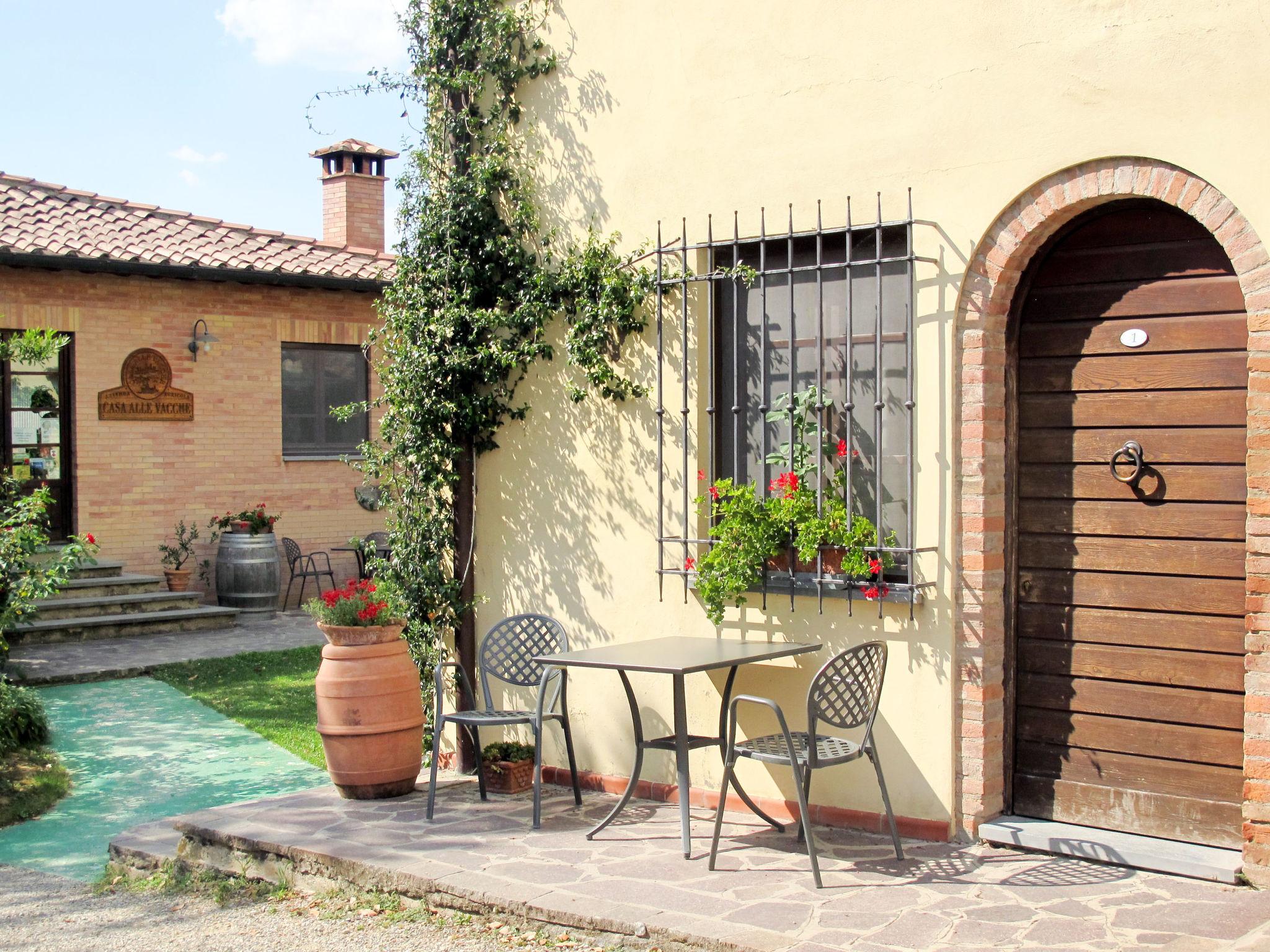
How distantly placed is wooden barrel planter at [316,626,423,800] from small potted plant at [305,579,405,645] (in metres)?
0.03

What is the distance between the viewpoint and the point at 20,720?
8.08m

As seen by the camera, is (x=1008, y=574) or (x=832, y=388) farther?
(x=832, y=388)

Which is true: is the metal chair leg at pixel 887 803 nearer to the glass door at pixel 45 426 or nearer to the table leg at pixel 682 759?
the table leg at pixel 682 759

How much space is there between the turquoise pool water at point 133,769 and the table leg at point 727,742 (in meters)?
2.69

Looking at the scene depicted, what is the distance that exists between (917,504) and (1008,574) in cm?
48

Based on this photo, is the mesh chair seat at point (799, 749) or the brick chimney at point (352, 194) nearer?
the mesh chair seat at point (799, 749)

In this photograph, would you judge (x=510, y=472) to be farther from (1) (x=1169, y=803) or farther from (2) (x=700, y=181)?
(1) (x=1169, y=803)

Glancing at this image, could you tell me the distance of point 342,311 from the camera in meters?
15.1

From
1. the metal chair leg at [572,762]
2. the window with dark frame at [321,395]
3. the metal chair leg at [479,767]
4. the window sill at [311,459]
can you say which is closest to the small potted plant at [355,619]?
the metal chair leg at [479,767]

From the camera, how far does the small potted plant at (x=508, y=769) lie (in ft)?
21.3

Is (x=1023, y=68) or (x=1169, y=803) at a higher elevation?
(x=1023, y=68)

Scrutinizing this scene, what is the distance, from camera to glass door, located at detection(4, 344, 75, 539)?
12859 mm

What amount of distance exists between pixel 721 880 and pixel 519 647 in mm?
1968

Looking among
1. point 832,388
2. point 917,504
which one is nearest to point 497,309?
point 832,388
